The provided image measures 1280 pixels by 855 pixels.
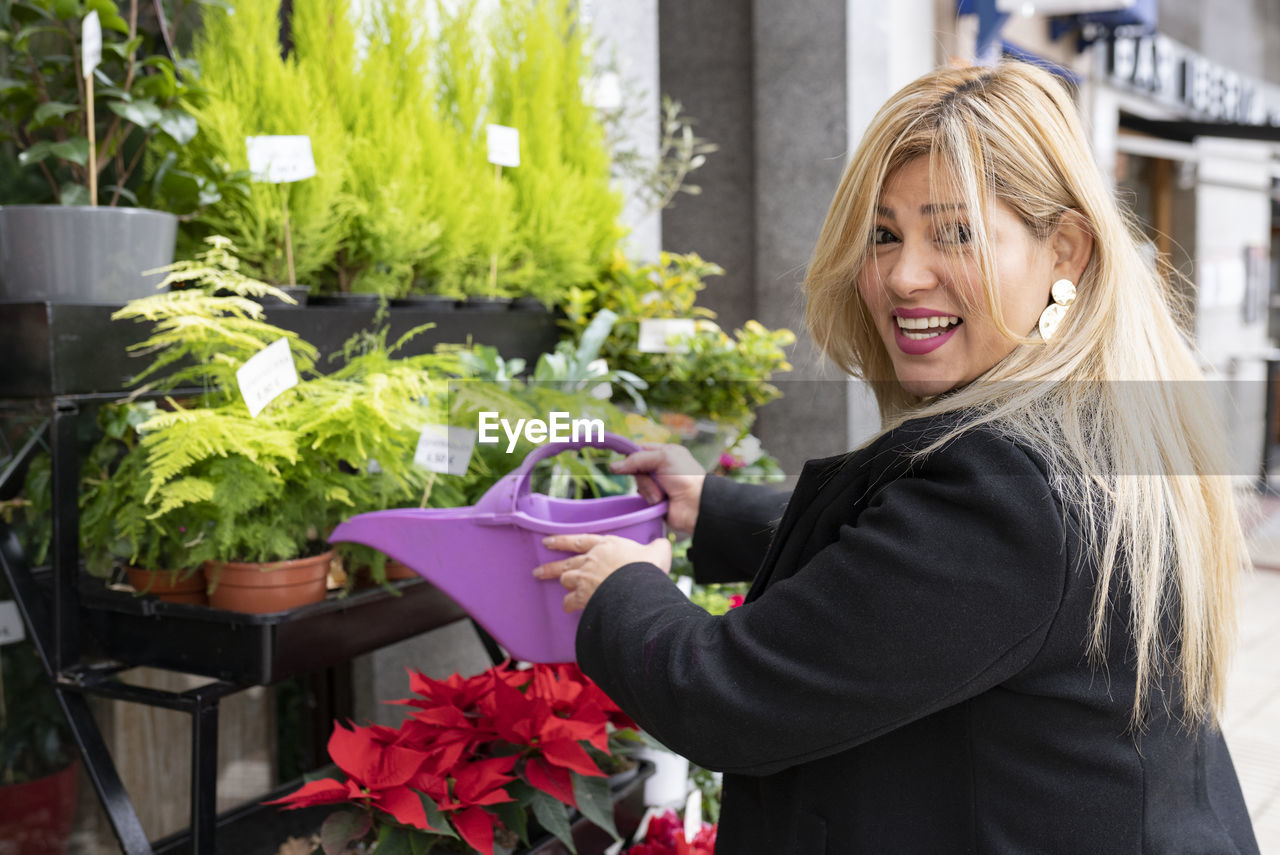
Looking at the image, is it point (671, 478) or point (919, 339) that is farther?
point (671, 478)

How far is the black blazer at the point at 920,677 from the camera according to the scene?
2.76ft

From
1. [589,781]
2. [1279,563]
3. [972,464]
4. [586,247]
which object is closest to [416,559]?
[589,781]

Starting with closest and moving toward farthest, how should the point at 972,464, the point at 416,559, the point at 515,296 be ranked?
1. the point at 972,464
2. the point at 416,559
3. the point at 515,296

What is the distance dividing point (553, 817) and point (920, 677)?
0.65 meters

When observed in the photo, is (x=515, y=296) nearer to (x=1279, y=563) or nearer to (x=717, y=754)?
(x=717, y=754)

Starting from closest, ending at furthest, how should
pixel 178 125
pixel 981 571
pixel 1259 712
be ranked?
pixel 981 571 → pixel 178 125 → pixel 1259 712

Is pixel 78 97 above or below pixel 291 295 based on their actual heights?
above

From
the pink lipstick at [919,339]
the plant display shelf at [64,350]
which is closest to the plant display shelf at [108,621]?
the plant display shelf at [64,350]

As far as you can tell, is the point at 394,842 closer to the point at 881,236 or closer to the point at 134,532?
the point at 134,532

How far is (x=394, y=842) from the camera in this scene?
121cm

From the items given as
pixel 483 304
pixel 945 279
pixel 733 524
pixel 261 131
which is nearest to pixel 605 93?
pixel 483 304

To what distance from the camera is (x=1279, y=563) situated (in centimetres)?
560

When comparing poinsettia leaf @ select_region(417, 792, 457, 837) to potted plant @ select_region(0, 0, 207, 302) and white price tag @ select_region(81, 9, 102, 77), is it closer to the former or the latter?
potted plant @ select_region(0, 0, 207, 302)

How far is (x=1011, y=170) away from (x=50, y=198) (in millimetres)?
1666
